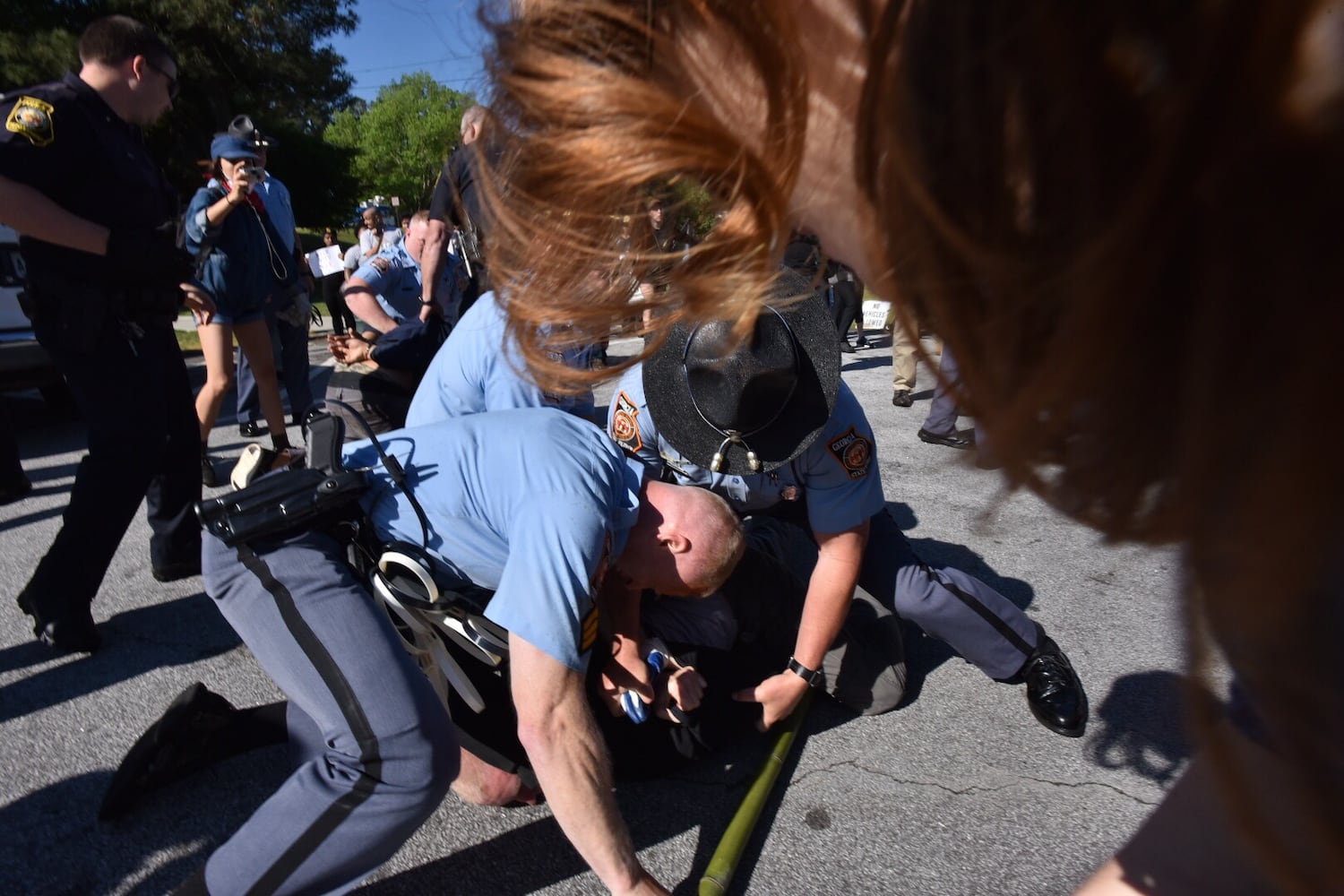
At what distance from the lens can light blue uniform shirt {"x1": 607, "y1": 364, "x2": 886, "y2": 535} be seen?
2092 millimetres

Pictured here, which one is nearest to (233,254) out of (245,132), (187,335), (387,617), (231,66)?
(245,132)

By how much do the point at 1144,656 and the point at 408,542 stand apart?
224cm

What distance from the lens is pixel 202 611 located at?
9.45 ft

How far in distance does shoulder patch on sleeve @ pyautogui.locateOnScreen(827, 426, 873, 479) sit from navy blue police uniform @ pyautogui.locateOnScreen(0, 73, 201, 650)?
2.15m

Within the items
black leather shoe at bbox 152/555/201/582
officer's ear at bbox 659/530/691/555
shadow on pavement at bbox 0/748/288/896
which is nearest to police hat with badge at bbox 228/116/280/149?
black leather shoe at bbox 152/555/201/582

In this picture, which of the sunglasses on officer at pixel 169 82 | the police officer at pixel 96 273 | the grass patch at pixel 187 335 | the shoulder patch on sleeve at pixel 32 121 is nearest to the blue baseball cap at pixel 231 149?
the sunglasses on officer at pixel 169 82

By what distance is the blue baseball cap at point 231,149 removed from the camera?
384 centimetres

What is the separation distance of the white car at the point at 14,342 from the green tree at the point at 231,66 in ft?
51.3

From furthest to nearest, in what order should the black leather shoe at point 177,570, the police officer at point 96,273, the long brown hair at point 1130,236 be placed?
the black leather shoe at point 177,570 → the police officer at point 96,273 → the long brown hair at point 1130,236

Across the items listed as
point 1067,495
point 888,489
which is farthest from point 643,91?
point 888,489

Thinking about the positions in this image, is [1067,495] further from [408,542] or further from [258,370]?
[258,370]

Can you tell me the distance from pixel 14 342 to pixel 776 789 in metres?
5.53

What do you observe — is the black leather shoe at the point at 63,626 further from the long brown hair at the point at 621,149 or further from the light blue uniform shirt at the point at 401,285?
the long brown hair at the point at 621,149

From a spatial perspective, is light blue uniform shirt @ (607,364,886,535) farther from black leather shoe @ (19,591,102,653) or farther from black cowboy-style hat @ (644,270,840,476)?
black leather shoe @ (19,591,102,653)
